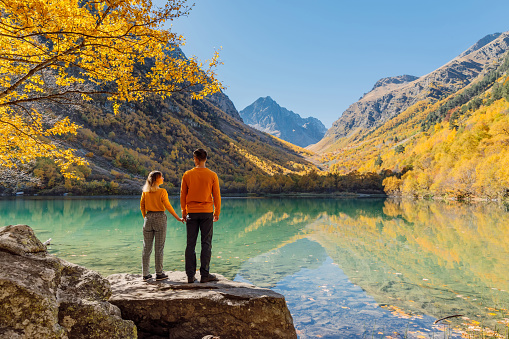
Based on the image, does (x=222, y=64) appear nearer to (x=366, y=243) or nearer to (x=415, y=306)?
(x=415, y=306)

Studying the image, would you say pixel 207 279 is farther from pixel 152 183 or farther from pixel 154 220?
pixel 152 183

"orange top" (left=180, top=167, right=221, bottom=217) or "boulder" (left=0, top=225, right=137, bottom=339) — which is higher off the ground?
"orange top" (left=180, top=167, right=221, bottom=217)

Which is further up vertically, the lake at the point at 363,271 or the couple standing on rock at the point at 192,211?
the couple standing on rock at the point at 192,211

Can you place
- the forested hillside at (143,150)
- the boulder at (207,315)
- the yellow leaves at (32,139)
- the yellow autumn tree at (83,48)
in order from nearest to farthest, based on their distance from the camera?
the boulder at (207,315)
the yellow autumn tree at (83,48)
the yellow leaves at (32,139)
the forested hillside at (143,150)

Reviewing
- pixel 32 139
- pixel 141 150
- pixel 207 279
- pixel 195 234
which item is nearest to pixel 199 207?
pixel 195 234

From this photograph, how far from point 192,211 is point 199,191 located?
36cm

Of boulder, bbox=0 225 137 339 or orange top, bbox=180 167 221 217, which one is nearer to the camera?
boulder, bbox=0 225 137 339

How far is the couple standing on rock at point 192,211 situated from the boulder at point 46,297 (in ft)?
4.76

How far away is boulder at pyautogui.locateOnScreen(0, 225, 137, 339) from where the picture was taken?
2.64 m

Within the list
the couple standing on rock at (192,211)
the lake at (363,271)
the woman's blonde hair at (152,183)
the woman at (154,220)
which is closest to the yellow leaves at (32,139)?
the woman's blonde hair at (152,183)

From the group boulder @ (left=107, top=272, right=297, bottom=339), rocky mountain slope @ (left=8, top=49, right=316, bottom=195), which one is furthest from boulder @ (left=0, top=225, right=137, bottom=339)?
rocky mountain slope @ (left=8, top=49, right=316, bottom=195)

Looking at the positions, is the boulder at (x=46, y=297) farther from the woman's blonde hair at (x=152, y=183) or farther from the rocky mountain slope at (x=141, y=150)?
the rocky mountain slope at (x=141, y=150)

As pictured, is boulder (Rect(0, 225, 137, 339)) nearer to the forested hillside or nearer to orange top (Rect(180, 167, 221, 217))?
orange top (Rect(180, 167, 221, 217))

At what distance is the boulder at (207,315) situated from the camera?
415 cm
